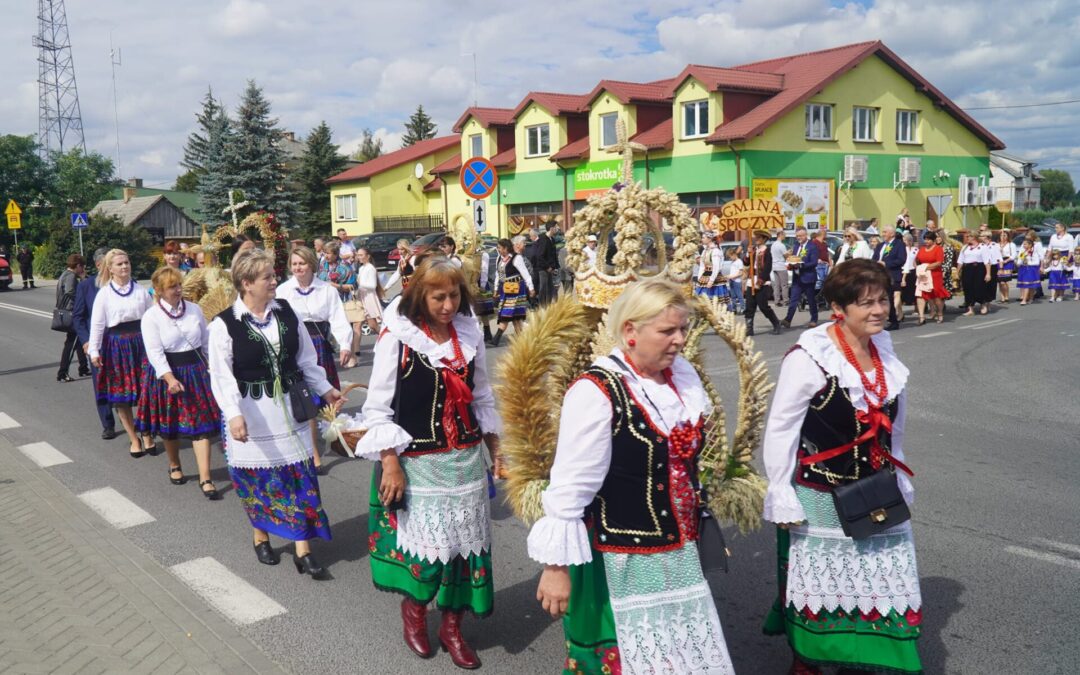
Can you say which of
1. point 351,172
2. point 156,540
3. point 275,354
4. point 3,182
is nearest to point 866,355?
point 275,354

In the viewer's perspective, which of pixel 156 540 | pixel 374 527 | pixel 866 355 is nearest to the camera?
pixel 866 355

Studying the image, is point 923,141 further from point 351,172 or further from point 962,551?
point 962,551

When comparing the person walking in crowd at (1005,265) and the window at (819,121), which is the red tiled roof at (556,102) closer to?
the window at (819,121)

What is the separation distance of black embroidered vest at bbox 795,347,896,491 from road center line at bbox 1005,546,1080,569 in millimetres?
2369

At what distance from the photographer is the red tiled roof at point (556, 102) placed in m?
38.8

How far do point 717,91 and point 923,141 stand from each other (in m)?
10.8

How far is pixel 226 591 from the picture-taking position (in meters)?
5.16

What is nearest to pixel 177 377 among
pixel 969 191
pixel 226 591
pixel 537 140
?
pixel 226 591

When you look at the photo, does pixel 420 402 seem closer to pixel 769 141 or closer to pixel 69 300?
pixel 69 300

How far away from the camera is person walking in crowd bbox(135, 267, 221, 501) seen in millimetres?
6910

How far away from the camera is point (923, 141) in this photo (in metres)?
37.7

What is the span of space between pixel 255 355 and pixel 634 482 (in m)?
3.08

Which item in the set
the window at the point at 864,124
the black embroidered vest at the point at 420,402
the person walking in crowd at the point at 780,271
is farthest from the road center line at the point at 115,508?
the window at the point at 864,124

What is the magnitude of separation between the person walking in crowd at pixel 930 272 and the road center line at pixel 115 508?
14.0m
